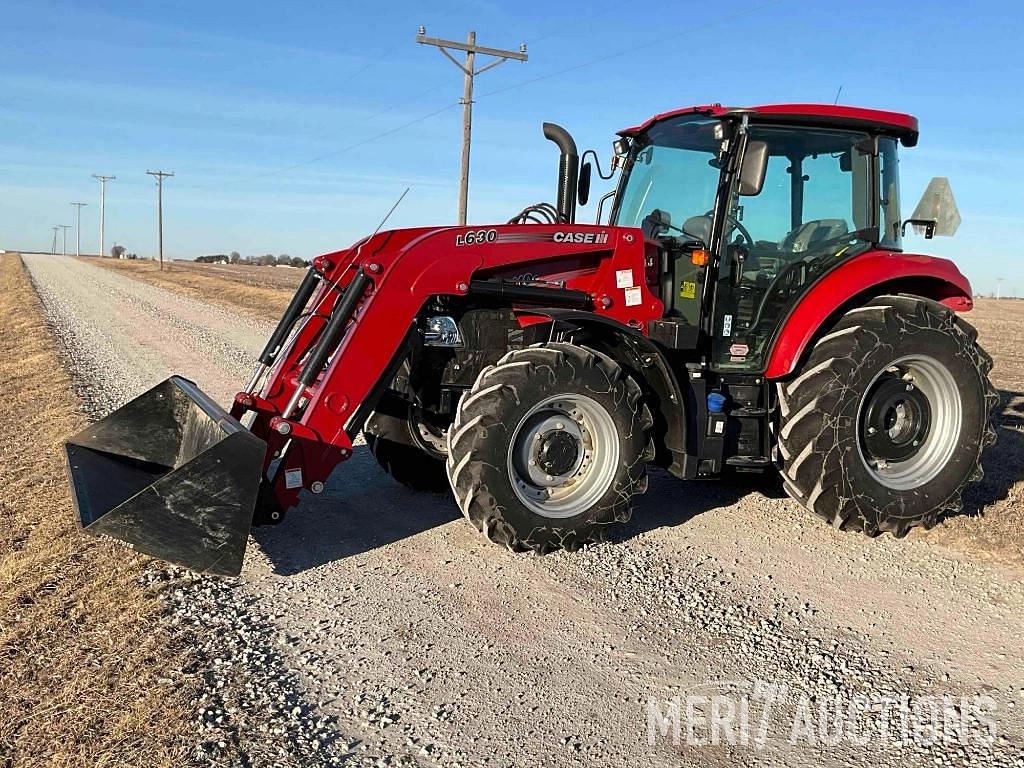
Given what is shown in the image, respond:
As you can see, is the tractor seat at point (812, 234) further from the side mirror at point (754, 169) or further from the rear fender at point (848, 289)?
the side mirror at point (754, 169)

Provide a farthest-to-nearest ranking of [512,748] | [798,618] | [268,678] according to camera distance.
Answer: [798,618] → [268,678] → [512,748]

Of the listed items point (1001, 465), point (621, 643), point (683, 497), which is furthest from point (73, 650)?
point (1001, 465)

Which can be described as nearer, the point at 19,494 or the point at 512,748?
the point at 512,748

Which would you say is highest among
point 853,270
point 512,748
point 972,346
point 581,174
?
point 581,174

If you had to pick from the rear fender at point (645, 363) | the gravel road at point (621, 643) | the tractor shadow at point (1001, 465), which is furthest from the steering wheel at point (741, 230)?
the tractor shadow at point (1001, 465)

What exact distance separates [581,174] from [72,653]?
14.5 feet

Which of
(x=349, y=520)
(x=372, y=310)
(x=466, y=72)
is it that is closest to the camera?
(x=372, y=310)

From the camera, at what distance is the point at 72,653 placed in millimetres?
3477

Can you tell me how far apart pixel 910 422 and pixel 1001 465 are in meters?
2.07

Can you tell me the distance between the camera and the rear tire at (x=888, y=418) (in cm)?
516

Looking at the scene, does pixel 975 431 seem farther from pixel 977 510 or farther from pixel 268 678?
pixel 268 678

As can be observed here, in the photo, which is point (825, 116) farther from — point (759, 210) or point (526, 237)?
point (526, 237)

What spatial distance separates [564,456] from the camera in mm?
4879

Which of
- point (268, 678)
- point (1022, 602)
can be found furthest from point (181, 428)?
point (1022, 602)
